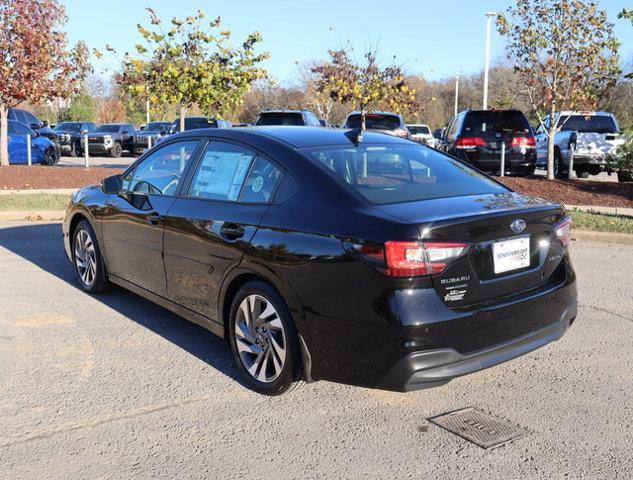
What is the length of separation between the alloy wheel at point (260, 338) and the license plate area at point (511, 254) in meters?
1.24

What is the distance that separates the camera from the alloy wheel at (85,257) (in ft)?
19.8

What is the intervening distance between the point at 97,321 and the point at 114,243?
66cm

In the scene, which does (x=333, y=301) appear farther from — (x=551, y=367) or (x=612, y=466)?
(x=551, y=367)

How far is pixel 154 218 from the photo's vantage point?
16.0 feet

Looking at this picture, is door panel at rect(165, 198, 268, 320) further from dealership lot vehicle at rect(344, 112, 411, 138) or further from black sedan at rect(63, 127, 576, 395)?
dealership lot vehicle at rect(344, 112, 411, 138)

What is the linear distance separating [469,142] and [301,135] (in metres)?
11.0

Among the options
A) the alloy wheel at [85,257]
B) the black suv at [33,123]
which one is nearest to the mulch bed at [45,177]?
the black suv at [33,123]

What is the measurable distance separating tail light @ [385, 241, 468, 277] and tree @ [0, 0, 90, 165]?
1515cm

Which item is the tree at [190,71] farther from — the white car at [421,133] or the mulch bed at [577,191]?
the white car at [421,133]

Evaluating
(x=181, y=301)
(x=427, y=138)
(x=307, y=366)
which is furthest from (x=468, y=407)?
(x=427, y=138)

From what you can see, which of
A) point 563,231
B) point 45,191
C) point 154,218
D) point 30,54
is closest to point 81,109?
point 30,54

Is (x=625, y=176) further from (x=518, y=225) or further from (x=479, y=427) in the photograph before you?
(x=479, y=427)

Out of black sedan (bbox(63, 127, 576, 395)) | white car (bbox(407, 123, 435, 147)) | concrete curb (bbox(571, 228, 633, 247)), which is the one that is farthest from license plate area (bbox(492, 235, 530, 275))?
white car (bbox(407, 123, 435, 147))

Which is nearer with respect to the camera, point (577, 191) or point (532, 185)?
point (577, 191)
